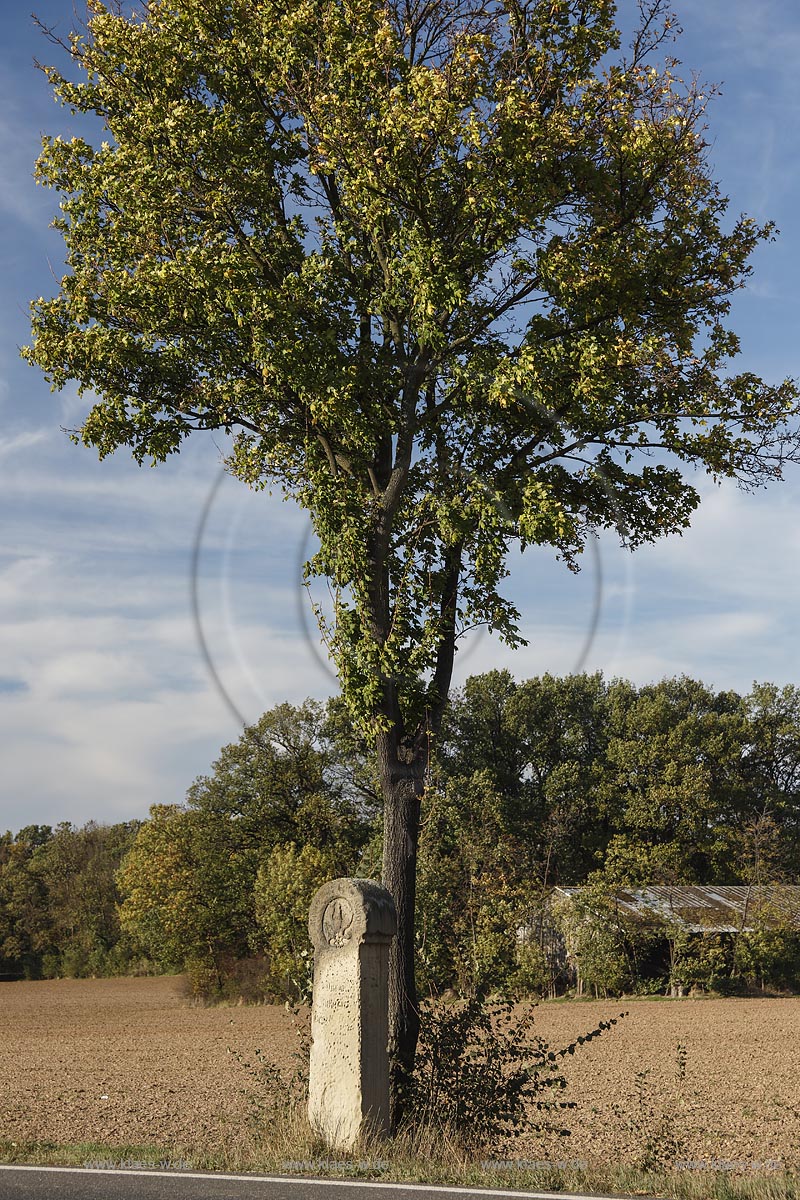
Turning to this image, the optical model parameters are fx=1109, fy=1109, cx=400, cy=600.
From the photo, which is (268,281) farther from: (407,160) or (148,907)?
(148,907)

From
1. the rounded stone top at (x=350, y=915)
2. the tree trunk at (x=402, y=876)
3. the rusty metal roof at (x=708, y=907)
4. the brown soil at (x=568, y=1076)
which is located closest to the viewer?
the rounded stone top at (x=350, y=915)

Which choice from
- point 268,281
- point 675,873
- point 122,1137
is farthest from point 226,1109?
point 675,873

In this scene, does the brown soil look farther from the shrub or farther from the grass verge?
the grass verge

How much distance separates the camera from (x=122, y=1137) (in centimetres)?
1239

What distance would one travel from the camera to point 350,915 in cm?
973

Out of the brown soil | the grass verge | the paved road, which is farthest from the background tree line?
the paved road

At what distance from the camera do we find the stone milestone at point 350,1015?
9.43m

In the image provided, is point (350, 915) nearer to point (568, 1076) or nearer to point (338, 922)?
point (338, 922)

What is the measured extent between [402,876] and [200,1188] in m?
4.59

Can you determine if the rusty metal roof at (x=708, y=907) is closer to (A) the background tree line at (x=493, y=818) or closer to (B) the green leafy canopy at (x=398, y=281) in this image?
(A) the background tree line at (x=493, y=818)

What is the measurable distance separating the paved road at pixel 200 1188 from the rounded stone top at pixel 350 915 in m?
2.07

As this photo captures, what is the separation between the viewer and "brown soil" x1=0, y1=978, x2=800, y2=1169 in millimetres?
12484

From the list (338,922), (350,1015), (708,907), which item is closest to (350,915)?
(338,922)

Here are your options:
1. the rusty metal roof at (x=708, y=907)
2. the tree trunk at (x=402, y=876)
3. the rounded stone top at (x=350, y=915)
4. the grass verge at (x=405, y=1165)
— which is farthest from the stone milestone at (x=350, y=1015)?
the rusty metal roof at (x=708, y=907)
